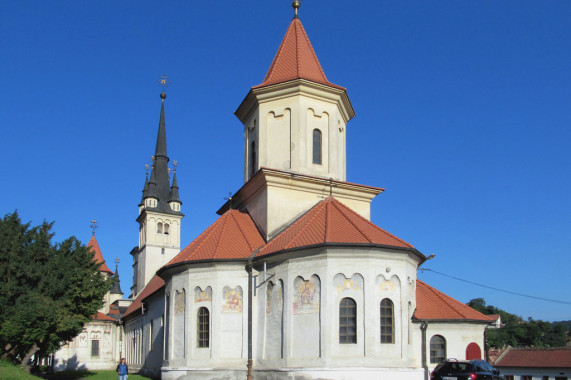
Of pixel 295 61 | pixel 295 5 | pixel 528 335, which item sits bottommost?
pixel 528 335

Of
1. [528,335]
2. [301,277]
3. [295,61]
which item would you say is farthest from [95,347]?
[528,335]

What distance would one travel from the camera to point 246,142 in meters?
28.1

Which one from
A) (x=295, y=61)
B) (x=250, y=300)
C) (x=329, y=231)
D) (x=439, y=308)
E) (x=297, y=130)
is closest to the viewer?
(x=329, y=231)

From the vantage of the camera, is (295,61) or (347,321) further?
(295,61)

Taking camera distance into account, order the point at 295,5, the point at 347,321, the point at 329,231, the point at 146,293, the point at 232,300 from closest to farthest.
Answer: the point at 347,321
the point at 329,231
the point at 232,300
the point at 295,5
the point at 146,293

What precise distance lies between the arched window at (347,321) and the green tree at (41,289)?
35.8 ft

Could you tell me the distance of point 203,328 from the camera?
72.3 feet

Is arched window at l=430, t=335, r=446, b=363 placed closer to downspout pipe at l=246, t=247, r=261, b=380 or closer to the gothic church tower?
downspout pipe at l=246, t=247, r=261, b=380

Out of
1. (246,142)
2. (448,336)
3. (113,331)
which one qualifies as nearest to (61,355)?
(113,331)

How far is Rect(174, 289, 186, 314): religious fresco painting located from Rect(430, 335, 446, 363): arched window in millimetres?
10074

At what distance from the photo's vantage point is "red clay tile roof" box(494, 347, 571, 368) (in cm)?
4416

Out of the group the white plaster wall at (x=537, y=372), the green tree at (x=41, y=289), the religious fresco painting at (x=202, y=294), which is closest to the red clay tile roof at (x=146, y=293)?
the green tree at (x=41, y=289)

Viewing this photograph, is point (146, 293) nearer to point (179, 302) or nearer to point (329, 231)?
point (179, 302)

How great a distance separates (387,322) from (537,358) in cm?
3323
